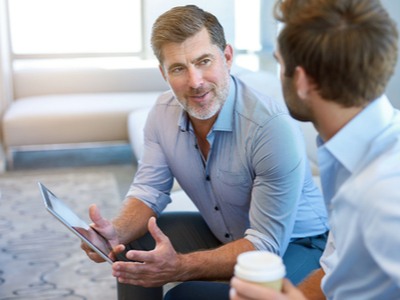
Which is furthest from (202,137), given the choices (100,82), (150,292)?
(100,82)

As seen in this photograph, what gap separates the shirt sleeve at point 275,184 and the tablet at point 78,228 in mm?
377

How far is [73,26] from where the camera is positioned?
5.66 m

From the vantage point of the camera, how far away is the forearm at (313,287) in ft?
4.35

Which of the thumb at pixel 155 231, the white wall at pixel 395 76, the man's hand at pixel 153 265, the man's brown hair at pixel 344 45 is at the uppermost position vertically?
the man's brown hair at pixel 344 45

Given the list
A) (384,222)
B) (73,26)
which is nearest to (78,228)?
(384,222)

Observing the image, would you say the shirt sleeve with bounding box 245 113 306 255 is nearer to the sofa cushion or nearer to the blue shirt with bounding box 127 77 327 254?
the blue shirt with bounding box 127 77 327 254

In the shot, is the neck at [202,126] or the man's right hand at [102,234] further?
the neck at [202,126]

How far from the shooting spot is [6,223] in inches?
126

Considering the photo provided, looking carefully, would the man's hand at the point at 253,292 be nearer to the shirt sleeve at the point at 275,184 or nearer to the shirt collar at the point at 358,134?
the shirt collar at the point at 358,134

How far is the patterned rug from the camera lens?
2545 mm

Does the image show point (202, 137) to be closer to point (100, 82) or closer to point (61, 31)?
point (100, 82)

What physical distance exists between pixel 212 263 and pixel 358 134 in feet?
2.27

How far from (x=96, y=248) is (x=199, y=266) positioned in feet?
0.86

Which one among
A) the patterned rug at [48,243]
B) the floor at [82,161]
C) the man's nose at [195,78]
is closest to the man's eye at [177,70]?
the man's nose at [195,78]
